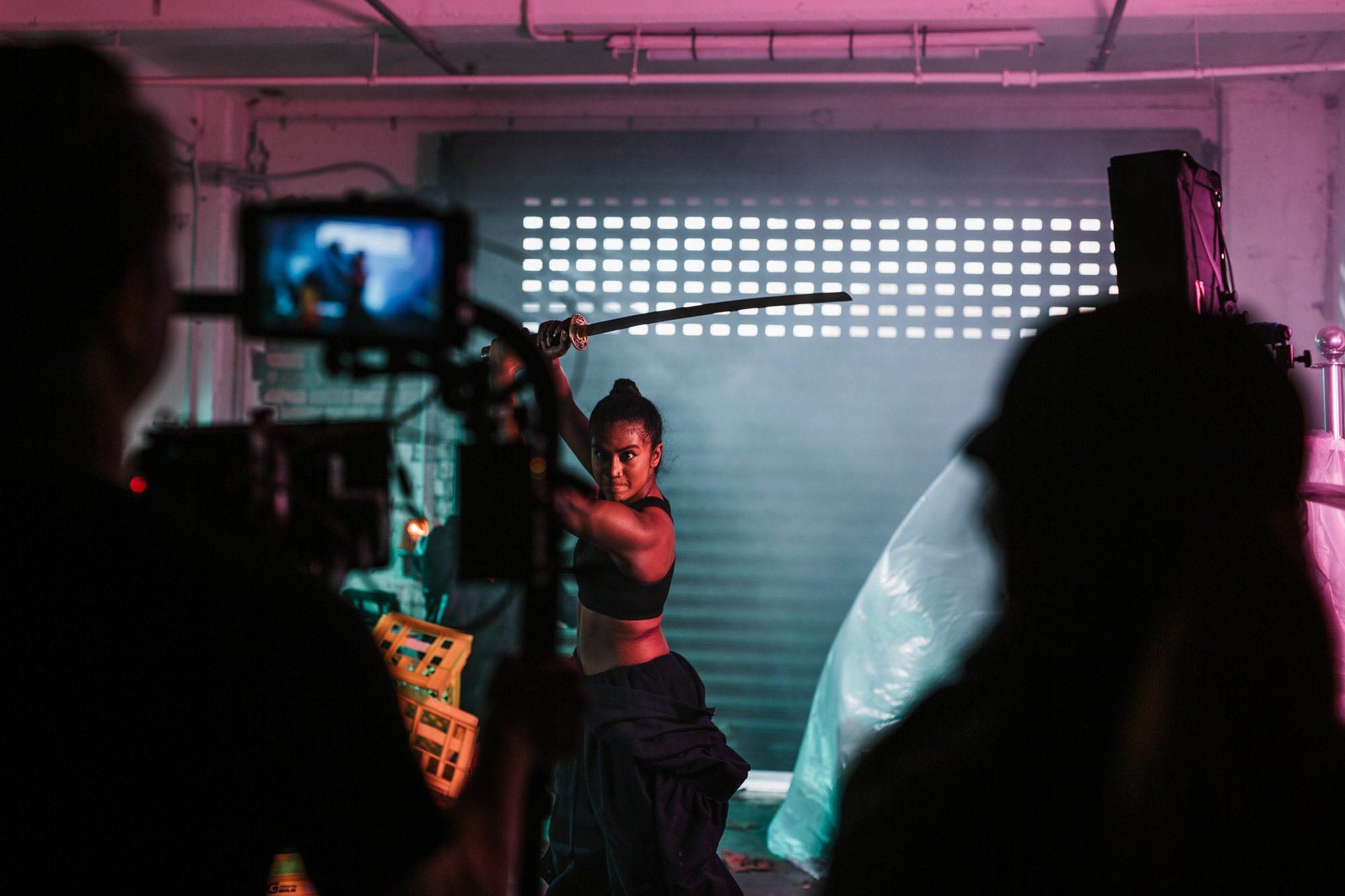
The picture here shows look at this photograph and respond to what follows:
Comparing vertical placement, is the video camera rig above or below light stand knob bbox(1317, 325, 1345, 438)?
below

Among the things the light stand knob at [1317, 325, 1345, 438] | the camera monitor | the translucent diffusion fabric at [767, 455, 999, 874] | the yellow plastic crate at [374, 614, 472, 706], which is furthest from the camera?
the yellow plastic crate at [374, 614, 472, 706]

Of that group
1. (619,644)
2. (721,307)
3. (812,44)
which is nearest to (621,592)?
(619,644)

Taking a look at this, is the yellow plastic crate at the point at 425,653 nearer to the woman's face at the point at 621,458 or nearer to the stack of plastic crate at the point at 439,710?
the stack of plastic crate at the point at 439,710

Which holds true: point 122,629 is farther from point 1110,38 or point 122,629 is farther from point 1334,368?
point 1110,38

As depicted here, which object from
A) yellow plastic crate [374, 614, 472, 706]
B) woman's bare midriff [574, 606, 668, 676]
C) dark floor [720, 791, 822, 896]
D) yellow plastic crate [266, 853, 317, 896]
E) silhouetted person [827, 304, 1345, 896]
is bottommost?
dark floor [720, 791, 822, 896]

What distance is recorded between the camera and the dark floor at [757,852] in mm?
3500

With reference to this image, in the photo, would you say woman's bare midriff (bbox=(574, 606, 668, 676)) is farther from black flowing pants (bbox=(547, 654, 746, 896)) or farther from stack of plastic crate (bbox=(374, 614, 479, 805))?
stack of plastic crate (bbox=(374, 614, 479, 805))

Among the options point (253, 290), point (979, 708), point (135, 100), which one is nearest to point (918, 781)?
point (979, 708)

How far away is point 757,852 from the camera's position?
387cm

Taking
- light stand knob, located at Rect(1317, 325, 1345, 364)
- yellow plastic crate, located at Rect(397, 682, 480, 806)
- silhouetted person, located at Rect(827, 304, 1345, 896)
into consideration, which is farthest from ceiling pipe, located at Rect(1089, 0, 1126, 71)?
yellow plastic crate, located at Rect(397, 682, 480, 806)

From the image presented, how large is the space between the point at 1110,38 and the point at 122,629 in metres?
4.25

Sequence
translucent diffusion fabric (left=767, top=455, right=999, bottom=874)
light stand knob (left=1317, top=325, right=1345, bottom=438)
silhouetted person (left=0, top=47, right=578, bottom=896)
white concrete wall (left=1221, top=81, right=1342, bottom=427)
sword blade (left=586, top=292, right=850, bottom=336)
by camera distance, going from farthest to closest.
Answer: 1. white concrete wall (left=1221, top=81, right=1342, bottom=427)
2. translucent diffusion fabric (left=767, top=455, right=999, bottom=874)
3. light stand knob (left=1317, top=325, right=1345, bottom=438)
4. sword blade (left=586, top=292, right=850, bottom=336)
5. silhouetted person (left=0, top=47, right=578, bottom=896)

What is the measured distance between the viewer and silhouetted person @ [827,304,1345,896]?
749 mm

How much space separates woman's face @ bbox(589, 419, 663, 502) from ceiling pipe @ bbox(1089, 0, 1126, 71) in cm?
252
